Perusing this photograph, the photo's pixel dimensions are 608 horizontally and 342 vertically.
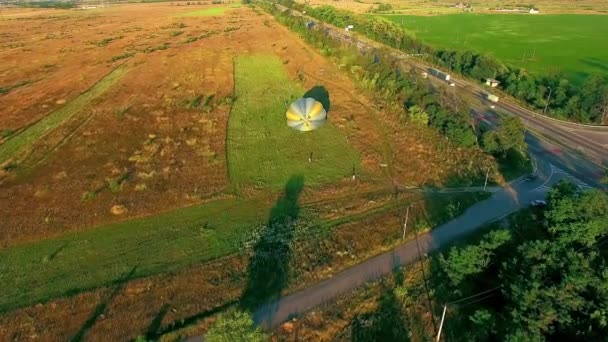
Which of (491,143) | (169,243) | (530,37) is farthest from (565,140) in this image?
(530,37)

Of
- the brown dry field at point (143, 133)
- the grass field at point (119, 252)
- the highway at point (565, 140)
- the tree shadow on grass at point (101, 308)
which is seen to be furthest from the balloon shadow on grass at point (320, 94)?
the tree shadow on grass at point (101, 308)

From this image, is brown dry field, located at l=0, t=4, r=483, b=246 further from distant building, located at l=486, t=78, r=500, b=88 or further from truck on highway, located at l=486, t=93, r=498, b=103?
distant building, located at l=486, t=78, r=500, b=88

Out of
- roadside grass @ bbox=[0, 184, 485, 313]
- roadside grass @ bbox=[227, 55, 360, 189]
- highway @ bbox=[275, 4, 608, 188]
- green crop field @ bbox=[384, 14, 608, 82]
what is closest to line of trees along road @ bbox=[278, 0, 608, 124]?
highway @ bbox=[275, 4, 608, 188]

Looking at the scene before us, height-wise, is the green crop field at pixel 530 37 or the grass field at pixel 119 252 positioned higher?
the green crop field at pixel 530 37

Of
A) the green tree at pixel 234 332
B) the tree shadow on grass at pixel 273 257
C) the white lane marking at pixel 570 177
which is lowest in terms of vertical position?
the tree shadow on grass at pixel 273 257

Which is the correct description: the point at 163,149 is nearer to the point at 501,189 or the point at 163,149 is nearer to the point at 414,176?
the point at 414,176

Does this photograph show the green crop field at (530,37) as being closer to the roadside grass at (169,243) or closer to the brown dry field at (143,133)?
the brown dry field at (143,133)

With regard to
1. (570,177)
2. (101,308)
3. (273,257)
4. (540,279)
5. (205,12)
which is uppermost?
(205,12)

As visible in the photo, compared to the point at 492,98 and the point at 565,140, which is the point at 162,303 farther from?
the point at 492,98
